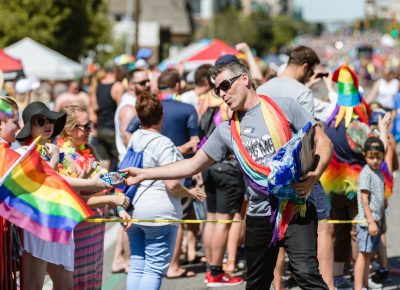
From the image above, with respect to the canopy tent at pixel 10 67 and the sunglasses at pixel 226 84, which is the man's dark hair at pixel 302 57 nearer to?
the sunglasses at pixel 226 84

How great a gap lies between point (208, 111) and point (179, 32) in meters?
77.1

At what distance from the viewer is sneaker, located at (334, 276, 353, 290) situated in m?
8.75

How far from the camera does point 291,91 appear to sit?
7715 millimetres

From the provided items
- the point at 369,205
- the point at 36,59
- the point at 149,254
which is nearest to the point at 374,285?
the point at 369,205

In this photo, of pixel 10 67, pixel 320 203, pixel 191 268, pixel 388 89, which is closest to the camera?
pixel 320 203

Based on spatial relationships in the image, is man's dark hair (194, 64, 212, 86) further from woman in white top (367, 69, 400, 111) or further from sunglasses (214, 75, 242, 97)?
woman in white top (367, 69, 400, 111)

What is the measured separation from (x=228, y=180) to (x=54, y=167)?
10.8ft

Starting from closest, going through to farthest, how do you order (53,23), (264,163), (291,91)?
(264,163), (291,91), (53,23)

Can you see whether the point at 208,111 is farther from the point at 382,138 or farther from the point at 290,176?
the point at 290,176

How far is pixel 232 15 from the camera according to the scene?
280 feet

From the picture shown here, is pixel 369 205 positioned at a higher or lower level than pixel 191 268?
higher

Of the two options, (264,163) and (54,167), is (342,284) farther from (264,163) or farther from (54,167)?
(54,167)

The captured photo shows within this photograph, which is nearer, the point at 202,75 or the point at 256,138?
the point at 256,138

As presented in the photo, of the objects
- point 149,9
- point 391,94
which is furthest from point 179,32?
point 391,94
